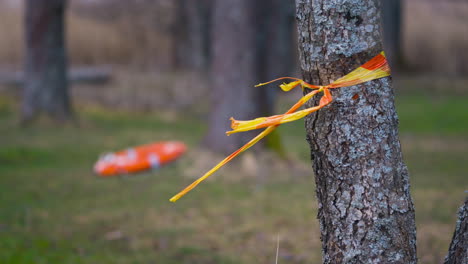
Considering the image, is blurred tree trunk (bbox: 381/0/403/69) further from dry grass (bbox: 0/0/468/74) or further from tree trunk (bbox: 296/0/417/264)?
tree trunk (bbox: 296/0/417/264)

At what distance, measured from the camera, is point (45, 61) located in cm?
1064

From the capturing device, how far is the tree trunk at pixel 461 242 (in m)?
2.36

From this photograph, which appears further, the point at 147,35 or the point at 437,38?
the point at 437,38

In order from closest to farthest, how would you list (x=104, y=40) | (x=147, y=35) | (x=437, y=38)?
(x=104, y=40) → (x=147, y=35) → (x=437, y=38)

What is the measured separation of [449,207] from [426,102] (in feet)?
31.7

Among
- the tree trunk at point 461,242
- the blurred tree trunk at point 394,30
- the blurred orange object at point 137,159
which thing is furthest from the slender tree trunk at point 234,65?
the blurred tree trunk at point 394,30

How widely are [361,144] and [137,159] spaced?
18.1 ft

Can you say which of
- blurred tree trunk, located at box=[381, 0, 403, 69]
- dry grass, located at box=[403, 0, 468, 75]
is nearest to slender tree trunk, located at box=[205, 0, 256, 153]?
blurred tree trunk, located at box=[381, 0, 403, 69]

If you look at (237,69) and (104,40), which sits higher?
(237,69)

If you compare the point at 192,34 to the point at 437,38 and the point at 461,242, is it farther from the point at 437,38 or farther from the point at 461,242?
the point at 461,242

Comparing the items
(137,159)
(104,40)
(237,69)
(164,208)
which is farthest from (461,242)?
(104,40)

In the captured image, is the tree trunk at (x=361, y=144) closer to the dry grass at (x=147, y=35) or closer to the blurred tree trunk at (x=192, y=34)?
the dry grass at (x=147, y=35)

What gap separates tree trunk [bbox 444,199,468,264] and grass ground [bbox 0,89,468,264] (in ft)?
5.85

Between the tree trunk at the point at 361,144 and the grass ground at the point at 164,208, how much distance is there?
1.99m
